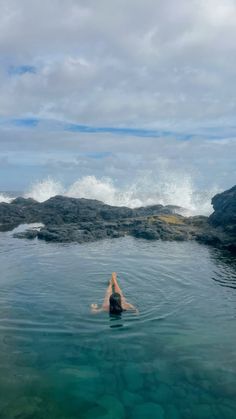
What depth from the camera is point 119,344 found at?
14.0 metres

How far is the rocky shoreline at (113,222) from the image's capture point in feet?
124

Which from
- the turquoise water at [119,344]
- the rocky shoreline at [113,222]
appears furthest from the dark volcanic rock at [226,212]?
the turquoise water at [119,344]

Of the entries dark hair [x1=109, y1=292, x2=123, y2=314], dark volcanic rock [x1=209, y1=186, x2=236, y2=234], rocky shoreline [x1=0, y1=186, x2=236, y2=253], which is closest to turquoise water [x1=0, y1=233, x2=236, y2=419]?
dark hair [x1=109, y1=292, x2=123, y2=314]

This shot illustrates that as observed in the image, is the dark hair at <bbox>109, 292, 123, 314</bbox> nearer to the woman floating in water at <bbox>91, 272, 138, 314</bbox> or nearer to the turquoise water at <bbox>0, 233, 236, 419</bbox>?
the woman floating in water at <bbox>91, 272, 138, 314</bbox>

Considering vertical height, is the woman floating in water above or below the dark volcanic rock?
below

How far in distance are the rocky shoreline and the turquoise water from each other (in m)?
11.8

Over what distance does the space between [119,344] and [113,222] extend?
101 feet

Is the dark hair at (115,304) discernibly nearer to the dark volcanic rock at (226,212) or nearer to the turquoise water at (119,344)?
the turquoise water at (119,344)

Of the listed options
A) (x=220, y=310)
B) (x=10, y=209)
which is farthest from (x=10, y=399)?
(x=10, y=209)

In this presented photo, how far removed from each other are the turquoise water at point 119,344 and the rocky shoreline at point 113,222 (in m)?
11.8

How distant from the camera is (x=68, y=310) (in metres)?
17.3

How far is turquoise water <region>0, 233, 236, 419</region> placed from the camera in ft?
34.7

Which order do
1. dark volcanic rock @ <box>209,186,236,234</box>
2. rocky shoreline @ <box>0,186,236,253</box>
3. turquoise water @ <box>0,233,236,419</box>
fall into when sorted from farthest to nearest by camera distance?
dark volcanic rock @ <box>209,186,236,234</box> → rocky shoreline @ <box>0,186,236,253</box> → turquoise water @ <box>0,233,236,419</box>

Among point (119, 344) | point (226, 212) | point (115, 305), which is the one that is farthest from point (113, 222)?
point (119, 344)
